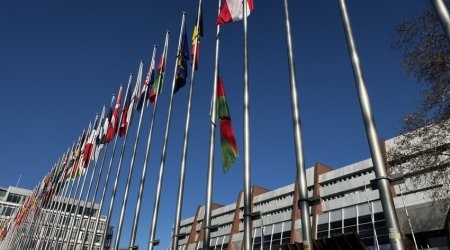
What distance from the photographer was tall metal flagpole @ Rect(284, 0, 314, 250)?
29.8ft

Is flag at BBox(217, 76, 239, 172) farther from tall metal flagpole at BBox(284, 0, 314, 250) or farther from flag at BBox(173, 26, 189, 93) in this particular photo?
flag at BBox(173, 26, 189, 93)

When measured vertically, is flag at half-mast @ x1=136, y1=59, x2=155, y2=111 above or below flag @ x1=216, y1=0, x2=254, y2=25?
above

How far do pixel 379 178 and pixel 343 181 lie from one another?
134 feet

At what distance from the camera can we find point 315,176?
1973 inches

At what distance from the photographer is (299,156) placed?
10.5 meters

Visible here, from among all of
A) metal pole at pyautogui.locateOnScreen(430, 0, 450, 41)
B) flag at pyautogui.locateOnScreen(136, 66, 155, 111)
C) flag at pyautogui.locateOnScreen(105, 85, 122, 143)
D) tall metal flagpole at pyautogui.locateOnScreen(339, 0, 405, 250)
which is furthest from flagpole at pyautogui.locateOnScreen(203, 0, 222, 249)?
flag at pyautogui.locateOnScreen(105, 85, 122, 143)

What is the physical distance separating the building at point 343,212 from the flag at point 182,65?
1093 centimetres

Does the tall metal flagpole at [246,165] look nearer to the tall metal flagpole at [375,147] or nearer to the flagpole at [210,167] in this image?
the flagpole at [210,167]

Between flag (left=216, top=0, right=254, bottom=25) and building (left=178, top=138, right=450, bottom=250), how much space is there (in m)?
14.8

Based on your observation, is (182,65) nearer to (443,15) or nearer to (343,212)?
(443,15)

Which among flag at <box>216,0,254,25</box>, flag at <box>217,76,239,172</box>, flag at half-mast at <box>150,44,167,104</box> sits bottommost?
flag at <box>217,76,239,172</box>

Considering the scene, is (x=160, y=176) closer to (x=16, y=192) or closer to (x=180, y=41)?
(x=180, y=41)

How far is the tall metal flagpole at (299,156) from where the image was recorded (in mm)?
9077

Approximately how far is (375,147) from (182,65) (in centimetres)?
1496
